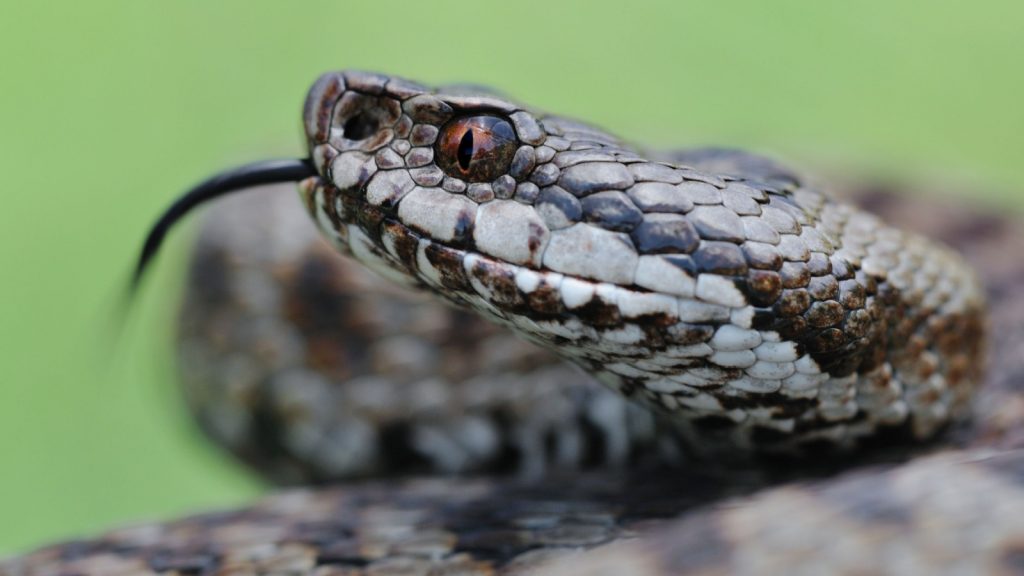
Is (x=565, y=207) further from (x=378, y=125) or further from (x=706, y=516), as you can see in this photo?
(x=706, y=516)

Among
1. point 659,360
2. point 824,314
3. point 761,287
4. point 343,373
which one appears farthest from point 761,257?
point 343,373

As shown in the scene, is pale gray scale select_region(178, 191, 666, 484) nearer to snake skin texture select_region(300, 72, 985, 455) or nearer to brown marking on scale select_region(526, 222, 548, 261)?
snake skin texture select_region(300, 72, 985, 455)

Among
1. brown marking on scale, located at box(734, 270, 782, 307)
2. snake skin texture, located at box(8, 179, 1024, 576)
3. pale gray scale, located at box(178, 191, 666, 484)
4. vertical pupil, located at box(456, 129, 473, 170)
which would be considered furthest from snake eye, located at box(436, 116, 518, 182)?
pale gray scale, located at box(178, 191, 666, 484)

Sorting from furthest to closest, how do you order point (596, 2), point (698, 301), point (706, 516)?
point (596, 2)
point (698, 301)
point (706, 516)

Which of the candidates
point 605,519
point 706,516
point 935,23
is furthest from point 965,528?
point 935,23

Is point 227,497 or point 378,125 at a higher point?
point 378,125

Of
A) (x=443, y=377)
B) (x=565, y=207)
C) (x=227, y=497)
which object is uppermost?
(x=565, y=207)

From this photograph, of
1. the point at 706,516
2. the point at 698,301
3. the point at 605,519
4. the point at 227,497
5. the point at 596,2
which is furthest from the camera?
the point at 596,2

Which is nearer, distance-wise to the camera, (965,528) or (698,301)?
(965,528)

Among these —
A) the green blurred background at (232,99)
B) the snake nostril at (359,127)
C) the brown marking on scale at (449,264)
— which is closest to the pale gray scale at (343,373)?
the brown marking on scale at (449,264)
